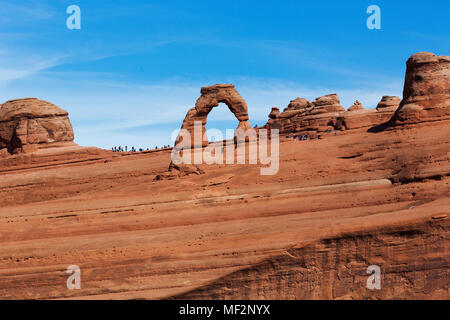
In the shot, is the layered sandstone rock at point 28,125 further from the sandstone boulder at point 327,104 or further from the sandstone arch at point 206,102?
the sandstone boulder at point 327,104

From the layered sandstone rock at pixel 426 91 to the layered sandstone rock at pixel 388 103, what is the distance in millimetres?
16428

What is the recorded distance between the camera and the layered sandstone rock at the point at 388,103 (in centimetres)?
4741

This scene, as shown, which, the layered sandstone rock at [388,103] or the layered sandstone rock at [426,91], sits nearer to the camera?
the layered sandstone rock at [426,91]

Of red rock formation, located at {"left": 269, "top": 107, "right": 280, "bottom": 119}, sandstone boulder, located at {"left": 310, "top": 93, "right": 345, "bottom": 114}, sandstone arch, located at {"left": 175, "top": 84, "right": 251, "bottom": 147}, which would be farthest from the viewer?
red rock formation, located at {"left": 269, "top": 107, "right": 280, "bottom": 119}

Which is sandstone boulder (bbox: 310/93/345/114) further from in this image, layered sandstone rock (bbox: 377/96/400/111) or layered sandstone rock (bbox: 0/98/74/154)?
layered sandstone rock (bbox: 0/98/74/154)

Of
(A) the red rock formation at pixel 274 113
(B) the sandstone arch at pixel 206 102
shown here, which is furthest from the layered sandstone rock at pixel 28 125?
(A) the red rock formation at pixel 274 113

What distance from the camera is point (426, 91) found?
1190 inches

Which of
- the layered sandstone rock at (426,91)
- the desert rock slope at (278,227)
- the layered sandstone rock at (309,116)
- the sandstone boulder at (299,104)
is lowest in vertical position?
the desert rock slope at (278,227)

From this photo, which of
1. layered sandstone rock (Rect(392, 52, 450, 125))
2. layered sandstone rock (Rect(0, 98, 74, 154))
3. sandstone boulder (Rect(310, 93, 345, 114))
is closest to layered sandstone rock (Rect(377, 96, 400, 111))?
sandstone boulder (Rect(310, 93, 345, 114))

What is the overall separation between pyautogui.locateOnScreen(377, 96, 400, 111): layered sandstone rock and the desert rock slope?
16.4 metres

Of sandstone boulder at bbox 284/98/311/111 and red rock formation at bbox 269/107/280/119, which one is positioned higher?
sandstone boulder at bbox 284/98/311/111

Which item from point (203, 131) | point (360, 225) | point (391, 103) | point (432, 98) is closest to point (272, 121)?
point (391, 103)

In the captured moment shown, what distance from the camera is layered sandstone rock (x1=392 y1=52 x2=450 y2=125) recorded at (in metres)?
29.7
